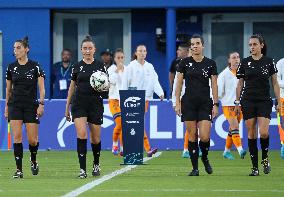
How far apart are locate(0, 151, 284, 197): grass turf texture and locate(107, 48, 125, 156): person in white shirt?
4.62ft

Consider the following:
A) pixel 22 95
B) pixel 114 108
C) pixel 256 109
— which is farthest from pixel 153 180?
pixel 114 108

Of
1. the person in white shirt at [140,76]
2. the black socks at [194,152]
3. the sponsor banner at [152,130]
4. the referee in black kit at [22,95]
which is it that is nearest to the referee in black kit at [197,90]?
the black socks at [194,152]

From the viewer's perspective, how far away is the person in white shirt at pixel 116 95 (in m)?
24.6

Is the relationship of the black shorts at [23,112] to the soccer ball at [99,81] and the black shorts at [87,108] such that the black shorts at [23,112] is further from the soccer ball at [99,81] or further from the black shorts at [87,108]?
the soccer ball at [99,81]

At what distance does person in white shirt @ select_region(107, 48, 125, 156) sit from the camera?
2459 centimetres

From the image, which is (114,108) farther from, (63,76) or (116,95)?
(63,76)

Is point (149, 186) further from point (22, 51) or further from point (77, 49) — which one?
point (77, 49)

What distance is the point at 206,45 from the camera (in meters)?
32.1

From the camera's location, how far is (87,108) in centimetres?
1775

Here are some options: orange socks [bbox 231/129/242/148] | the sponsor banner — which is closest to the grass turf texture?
orange socks [bbox 231/129/242/148]

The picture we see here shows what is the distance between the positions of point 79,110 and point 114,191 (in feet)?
8.88

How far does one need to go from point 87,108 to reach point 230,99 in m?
6.73

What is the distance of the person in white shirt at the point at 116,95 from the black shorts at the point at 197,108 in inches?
265

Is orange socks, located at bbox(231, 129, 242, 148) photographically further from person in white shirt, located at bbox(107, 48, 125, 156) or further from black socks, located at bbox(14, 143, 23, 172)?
black socks, located at bbox(14, 143, 23, 172)
